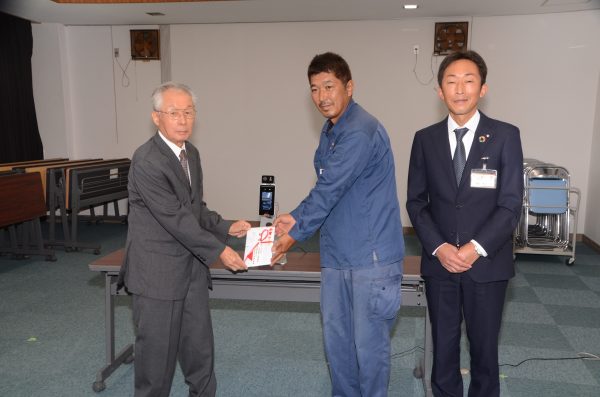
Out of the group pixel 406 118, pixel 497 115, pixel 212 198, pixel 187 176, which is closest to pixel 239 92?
pixel 212 198

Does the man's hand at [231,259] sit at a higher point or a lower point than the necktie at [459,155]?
lower

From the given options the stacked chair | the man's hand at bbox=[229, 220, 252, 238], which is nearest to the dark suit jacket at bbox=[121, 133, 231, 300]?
the man's hand at bbox=[229, 220, 252, 238]

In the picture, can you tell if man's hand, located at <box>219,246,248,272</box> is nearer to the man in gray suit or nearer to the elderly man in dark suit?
the man in gray suit

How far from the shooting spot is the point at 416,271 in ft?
7.98

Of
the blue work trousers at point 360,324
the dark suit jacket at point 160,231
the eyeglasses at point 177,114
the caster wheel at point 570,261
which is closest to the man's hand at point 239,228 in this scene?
the dark suit jacket at point 160,231

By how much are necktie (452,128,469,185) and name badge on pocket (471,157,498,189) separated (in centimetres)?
6

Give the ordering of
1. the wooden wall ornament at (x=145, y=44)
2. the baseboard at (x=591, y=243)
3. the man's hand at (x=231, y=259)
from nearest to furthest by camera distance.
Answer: the man's hand at (x=231, y=259), the baseboard at (x=591, y=243), the wooden wall ornament at (x=145, y=44)

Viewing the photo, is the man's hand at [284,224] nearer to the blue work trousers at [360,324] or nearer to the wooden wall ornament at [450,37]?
the blue work trousers at [360,324]

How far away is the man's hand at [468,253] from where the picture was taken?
1799 millimetres

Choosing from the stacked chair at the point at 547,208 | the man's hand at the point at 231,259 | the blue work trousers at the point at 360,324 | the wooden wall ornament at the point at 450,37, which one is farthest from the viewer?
the wooden wall ornament at the point at 450,37

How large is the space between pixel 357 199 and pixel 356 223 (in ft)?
0.32

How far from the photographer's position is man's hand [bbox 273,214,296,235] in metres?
2.11

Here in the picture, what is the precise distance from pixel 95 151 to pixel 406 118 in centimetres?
459

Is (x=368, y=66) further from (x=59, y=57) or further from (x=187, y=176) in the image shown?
(x=187, y=176)
